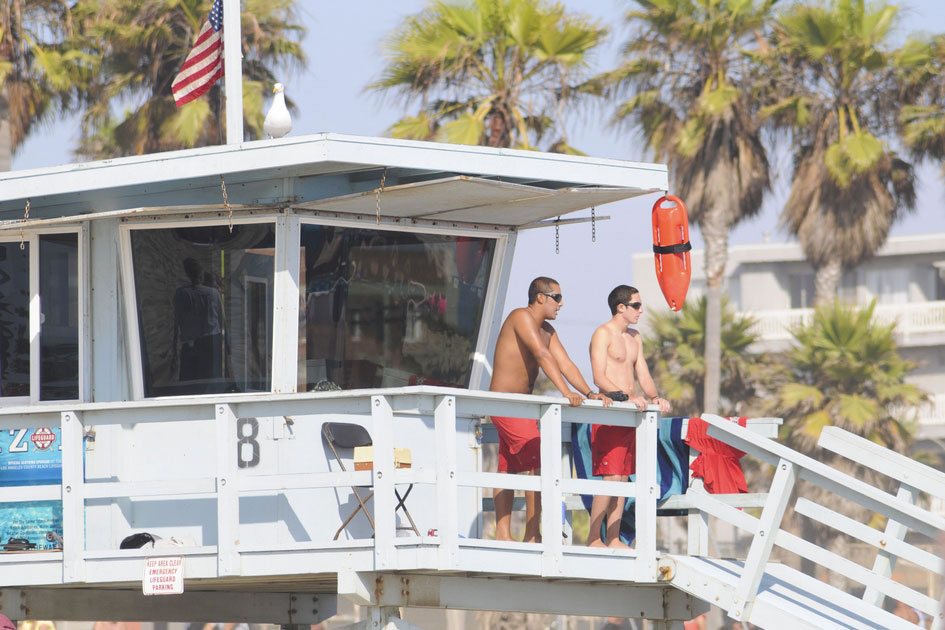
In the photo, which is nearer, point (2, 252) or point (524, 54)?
point (2, 252)

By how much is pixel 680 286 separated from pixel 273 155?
127 inches

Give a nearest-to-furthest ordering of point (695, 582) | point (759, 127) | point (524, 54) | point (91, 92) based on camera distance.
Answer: point (695, 582)
point (524, 54)
point (91, 92)
point (759, 127)

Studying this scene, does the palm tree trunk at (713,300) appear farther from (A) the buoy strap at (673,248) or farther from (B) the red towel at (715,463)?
(B) the red towel at (715,463)

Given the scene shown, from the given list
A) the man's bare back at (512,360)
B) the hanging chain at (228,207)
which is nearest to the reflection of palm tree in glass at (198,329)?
the hanging chain at (228,207)

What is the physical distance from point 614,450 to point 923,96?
22308 mm

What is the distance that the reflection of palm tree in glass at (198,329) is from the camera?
10.1 m

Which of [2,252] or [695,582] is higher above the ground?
[2,252]

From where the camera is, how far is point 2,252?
10750 millimetres

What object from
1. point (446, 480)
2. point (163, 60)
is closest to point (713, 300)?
point (163, 60)

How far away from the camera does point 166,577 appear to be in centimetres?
898

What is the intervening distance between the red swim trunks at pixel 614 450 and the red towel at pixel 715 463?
44 centimetres

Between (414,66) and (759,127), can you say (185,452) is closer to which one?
(414,66)

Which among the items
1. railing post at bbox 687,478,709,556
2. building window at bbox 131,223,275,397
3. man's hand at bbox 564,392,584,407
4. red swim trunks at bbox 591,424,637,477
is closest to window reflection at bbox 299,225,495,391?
building window at bbox 131,223,275,397

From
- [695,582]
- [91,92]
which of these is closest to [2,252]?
[695,582]
